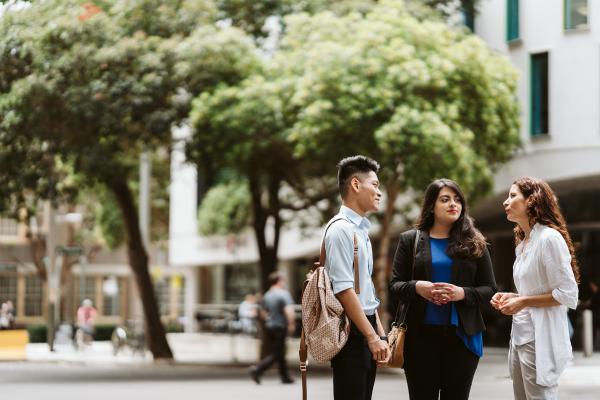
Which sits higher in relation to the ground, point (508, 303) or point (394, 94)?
point (394, 94)

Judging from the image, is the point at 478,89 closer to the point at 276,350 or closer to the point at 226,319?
the point at 276,350

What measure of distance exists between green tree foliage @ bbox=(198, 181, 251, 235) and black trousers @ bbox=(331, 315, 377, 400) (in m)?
25.5

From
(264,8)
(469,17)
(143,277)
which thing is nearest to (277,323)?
(264,8)

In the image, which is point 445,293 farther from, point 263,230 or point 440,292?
point 263,230

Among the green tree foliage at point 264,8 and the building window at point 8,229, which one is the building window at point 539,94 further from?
the building window at point 8,229

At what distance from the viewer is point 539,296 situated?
21.5ft

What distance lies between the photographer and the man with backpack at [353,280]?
622 centimetres

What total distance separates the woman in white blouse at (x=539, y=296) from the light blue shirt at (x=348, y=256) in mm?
784

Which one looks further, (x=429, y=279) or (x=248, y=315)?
(x=248, y=315)

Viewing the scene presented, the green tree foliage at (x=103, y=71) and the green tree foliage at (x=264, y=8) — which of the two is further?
the green tree foliage at (x=264, y=8)

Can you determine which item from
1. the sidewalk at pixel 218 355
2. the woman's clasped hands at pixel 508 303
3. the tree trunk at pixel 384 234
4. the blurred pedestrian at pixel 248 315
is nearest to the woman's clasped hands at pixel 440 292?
the woman's clasped hands at pixel 508 303

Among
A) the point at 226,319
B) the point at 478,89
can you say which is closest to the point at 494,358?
the point at 478,89

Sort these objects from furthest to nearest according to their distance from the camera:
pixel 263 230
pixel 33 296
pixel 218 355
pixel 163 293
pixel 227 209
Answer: pixel 163 293 < pixel 33 296 < pixel 218 355 < pixel 227 209 < pixel 263 230

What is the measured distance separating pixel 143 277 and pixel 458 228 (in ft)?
72.6
